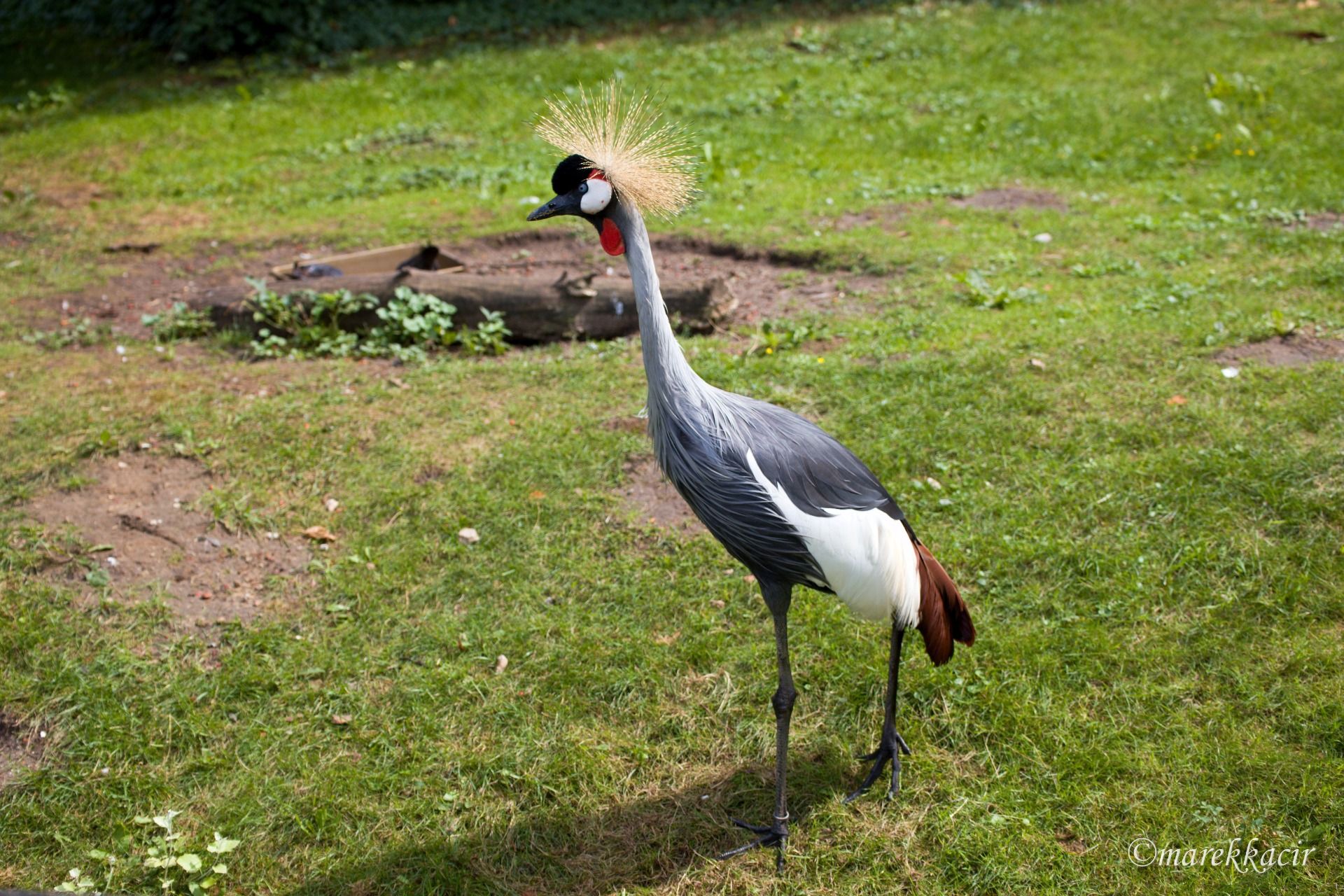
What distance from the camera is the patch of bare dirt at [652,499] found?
4414mm

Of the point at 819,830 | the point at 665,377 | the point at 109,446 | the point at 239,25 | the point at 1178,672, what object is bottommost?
the point at 819,830

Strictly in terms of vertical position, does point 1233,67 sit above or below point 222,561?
above

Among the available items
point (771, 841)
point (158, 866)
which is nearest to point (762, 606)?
point (771, 841)

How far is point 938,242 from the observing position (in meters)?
6.66

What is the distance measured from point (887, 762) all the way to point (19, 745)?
116 inches

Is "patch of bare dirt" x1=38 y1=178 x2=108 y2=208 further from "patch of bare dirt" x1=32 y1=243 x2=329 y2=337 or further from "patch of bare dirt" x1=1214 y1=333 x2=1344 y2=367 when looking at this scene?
"patch of bare dirt" x1=1214 y1=333 x2=1344 y2=367

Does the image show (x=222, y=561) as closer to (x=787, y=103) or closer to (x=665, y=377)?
(x=665, y=377)

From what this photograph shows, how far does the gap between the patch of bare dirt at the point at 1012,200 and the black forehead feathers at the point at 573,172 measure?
506 cm

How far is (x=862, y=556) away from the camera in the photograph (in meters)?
2.96

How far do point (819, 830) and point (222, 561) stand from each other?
8.69 ft

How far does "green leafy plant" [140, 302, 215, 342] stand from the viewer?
20.1 ft

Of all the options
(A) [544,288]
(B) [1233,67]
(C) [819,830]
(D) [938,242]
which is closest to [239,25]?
(A) [544,288]

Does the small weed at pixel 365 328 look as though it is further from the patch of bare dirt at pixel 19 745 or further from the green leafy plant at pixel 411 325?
the patch of bare dirt at pixel 19 745

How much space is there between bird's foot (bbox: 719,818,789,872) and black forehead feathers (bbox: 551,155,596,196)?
2.00 meters
